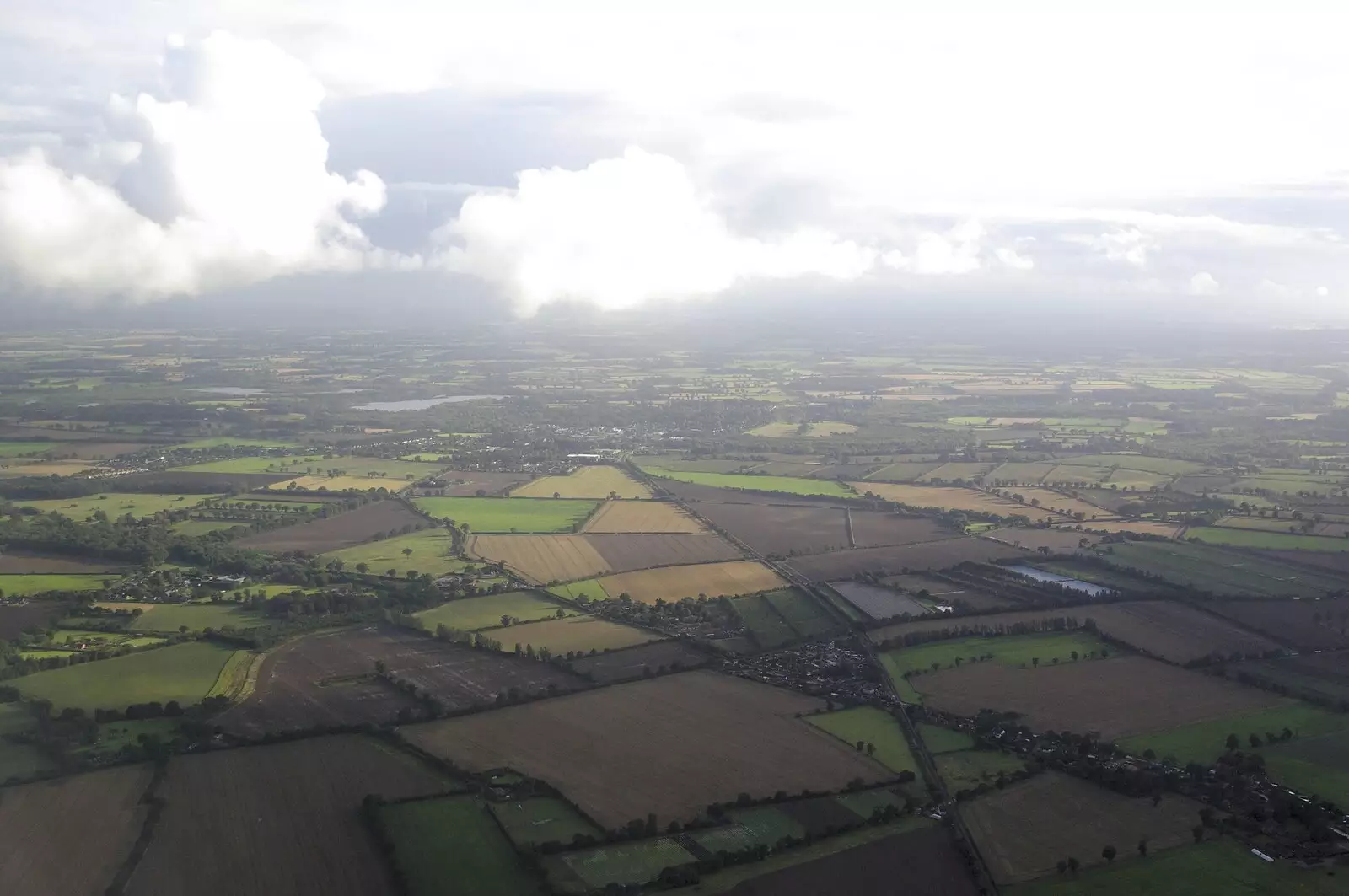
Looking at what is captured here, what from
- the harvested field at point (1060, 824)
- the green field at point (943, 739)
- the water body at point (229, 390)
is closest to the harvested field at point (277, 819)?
the green field at point (943, 739)

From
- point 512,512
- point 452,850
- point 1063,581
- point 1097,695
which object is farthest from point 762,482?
point 452,850

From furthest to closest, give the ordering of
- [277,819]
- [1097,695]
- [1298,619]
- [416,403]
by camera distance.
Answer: [416,403] → [1298,619] → [1097,695] → [277,819]

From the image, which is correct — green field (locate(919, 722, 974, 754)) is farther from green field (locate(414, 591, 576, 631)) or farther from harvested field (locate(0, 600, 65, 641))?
harvested field (locate(0, 600, 65, 641))

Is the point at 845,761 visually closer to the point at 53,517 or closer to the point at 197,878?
the point at 197,878

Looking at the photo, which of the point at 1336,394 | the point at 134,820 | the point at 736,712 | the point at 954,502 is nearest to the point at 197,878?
the point at 134,820

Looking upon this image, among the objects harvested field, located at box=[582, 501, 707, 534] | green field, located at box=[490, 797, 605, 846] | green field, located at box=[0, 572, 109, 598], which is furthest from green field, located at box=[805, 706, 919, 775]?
green field, located at box=[0, 572, 109, 598]

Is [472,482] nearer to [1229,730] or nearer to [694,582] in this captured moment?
[694,582]
